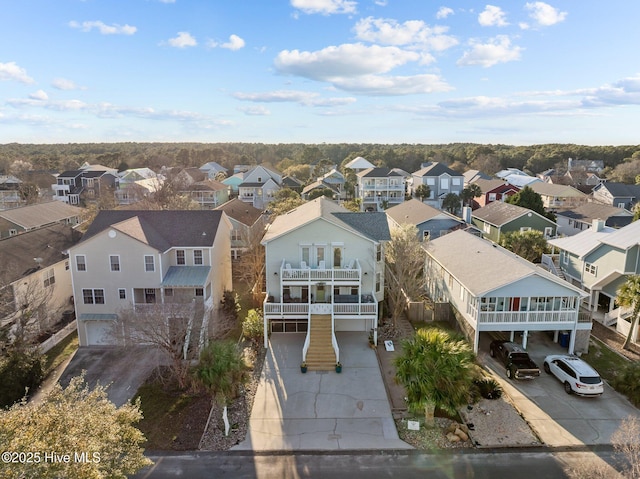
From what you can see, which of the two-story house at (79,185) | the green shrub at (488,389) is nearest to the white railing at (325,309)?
the green shrub at (488,389)

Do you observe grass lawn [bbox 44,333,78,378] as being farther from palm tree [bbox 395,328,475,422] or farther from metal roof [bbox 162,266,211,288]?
palm tree [bbox 395,328,475,422]

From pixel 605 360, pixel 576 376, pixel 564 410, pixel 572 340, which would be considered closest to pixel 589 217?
pixel 605 360

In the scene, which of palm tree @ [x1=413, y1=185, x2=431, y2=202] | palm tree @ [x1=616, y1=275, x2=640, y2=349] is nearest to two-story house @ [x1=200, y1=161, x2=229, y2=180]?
palm tree @ [x1=413, y1=185, x2=431, y2=202]

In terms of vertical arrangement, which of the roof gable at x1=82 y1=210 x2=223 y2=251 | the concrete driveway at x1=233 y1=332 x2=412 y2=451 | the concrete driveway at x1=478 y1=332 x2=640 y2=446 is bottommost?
the concrete driveway at x1=233 y1=332 x2=412 y2=451

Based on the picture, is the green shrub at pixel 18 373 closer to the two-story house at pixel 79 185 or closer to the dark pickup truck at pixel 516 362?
the dark pickup truck at pixel 516 362

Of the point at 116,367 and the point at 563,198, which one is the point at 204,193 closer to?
the point at 116,367

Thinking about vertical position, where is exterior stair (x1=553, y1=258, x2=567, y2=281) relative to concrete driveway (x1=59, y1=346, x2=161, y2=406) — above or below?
above

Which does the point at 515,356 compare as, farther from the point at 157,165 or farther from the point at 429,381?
the point at 157,165

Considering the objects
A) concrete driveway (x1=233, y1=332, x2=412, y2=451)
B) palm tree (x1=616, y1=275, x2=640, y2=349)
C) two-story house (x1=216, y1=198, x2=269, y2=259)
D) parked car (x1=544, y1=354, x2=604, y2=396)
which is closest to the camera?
concrete driveway (x1=233, y1=332, x2=412, y2=451)
